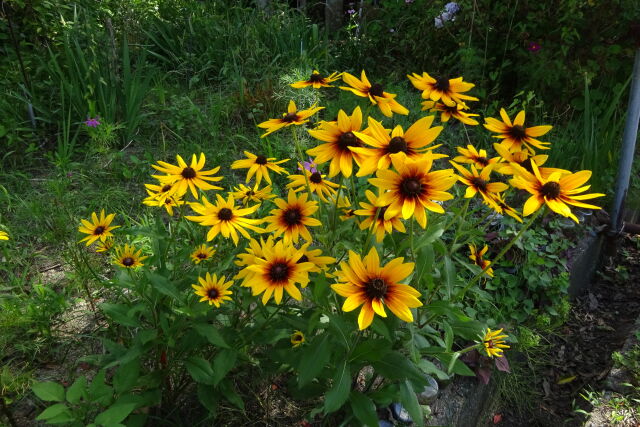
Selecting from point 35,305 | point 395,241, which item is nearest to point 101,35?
point 35,305

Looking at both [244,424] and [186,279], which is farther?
[244,424]

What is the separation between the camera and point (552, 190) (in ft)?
3.33

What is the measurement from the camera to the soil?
2105 millimetres

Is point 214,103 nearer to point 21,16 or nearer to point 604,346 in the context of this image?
point 21,16

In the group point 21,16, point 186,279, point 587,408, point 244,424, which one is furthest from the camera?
point 21,16

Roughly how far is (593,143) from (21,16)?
3460mm

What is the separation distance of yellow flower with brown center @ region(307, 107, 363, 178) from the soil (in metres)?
1.43

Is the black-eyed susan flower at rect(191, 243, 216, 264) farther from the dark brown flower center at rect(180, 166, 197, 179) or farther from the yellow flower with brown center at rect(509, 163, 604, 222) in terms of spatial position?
the yellow flower with brown center at rect(509, 163, 604, 222)

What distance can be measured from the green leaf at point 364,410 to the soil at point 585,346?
3.25ft

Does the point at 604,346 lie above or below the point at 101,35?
below

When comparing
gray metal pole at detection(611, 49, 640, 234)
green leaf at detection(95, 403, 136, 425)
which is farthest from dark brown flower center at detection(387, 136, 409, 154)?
gray metal pole at detection(611, 49, 640, 234)

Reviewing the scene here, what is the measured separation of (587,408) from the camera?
2074mm

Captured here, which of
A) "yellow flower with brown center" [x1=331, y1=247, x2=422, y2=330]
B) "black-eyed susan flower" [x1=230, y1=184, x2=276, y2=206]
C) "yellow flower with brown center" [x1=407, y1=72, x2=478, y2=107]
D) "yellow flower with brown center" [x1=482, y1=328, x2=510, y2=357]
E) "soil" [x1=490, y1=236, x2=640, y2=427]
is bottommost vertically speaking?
"soil" [x1=490, y1=236, x2=640, y2=427]

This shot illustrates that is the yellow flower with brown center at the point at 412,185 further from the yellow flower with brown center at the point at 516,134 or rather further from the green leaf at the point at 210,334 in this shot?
the green leaf at the point at 210,334
